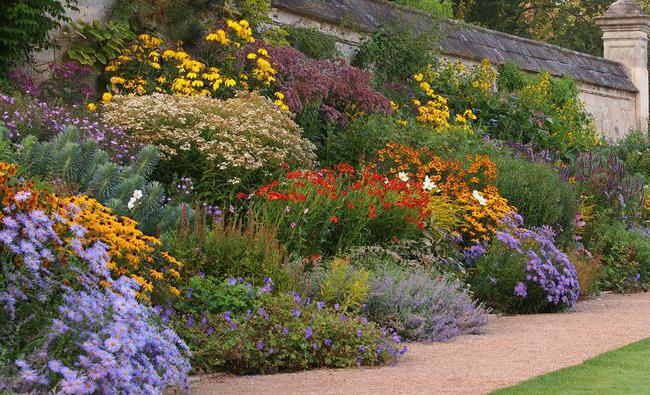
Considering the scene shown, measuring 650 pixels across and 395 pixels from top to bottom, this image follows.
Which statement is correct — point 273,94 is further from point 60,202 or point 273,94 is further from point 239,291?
point 60,202

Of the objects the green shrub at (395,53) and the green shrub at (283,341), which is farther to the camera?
the green shrub at (395,53)

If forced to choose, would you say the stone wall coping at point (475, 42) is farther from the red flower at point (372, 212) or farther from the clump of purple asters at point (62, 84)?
the red flower at point (372, 212)

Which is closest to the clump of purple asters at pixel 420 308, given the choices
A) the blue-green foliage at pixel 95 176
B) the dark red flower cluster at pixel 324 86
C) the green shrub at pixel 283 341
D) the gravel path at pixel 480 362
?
the gravel path at pixel 480 362

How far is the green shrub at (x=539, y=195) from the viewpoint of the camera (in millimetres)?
11773

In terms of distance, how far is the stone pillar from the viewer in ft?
78.6

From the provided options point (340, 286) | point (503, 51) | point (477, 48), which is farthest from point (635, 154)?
point (340, 286)

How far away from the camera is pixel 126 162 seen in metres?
9.27

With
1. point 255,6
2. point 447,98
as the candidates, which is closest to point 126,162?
point 255,6

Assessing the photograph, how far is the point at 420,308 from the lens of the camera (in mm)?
8133

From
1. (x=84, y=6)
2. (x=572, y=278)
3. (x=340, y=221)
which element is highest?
(x=84, y=6)

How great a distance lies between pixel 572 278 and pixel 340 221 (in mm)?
2264

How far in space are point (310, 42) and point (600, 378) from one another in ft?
30.0

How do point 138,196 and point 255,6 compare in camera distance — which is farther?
point 255,6

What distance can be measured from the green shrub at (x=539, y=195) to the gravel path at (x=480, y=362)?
243 centimetres
